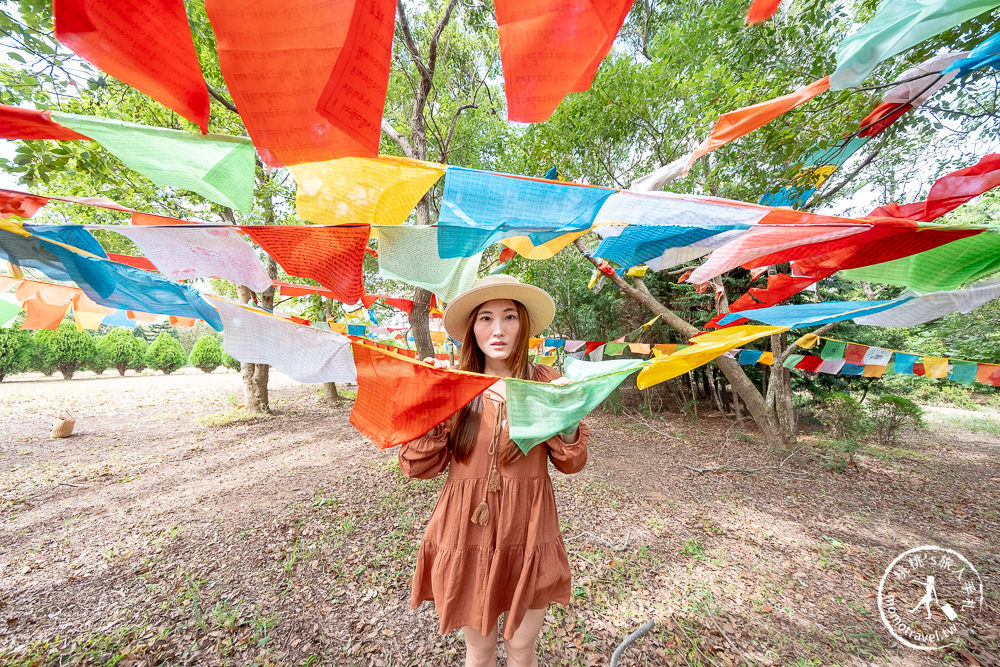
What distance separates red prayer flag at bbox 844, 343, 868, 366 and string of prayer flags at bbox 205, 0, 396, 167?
22.2 ft

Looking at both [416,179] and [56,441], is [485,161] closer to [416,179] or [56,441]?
[416,179]

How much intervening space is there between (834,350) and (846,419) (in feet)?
10.3

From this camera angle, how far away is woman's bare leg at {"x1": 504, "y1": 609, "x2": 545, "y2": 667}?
1440 mm

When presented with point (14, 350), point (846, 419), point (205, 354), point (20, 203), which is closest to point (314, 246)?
point (20, 203)

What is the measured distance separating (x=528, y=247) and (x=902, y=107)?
2.28m

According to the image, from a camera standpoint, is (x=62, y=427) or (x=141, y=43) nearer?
(x=141, y=43)

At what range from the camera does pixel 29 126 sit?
130 centimetres

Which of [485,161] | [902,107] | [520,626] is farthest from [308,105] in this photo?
[485,161]

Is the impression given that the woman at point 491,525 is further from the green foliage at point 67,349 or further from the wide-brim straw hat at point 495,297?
the green foliage at point 67,349

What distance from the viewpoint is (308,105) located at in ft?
2.95

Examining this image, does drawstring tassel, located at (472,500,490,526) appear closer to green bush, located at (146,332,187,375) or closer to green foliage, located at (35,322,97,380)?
green foliage, located at (35,322,97,380)

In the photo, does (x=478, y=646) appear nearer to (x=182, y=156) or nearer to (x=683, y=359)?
(x=683, y=359)

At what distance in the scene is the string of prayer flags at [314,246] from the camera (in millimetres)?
1461

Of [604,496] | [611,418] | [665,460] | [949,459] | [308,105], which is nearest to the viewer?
[308,105]
